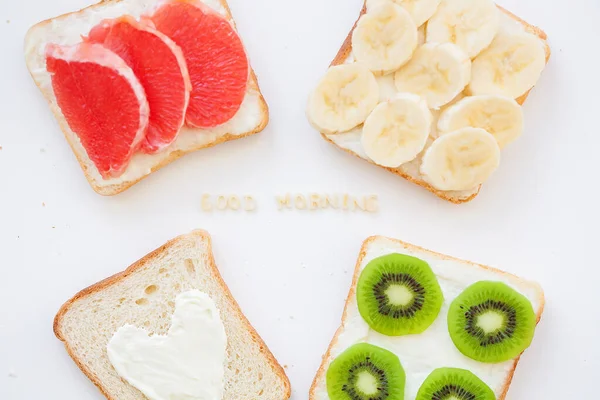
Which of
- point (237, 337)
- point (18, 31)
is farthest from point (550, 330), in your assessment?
point (18, 31)

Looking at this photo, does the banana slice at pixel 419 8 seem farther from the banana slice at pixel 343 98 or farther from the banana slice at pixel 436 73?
the banana slice at pixel 343 98

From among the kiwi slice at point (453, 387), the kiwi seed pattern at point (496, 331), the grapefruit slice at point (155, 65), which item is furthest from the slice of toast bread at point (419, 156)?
the kiwi slice at point (453, 387)

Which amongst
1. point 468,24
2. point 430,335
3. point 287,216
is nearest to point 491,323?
point 430,335

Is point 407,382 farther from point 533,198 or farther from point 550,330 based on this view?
point 533,198

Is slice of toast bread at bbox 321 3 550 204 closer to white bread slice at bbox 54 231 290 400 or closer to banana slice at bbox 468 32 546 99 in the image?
banana slice at bbox 468 32 546 99

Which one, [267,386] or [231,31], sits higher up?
[231,31]

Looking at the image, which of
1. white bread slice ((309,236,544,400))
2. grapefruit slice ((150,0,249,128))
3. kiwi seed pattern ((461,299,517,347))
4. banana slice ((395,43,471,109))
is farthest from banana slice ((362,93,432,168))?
kiwi seed pattern ((461,299,517,347))
